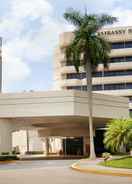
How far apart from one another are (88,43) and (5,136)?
13.0 meters

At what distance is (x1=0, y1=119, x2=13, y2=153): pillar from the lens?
47028mm

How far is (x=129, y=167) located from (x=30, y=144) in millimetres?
61788

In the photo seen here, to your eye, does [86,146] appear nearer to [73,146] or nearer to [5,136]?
[73,146]

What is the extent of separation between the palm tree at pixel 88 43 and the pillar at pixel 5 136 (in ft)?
28.9

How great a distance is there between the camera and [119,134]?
3391cm

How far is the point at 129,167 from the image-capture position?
2955 cm

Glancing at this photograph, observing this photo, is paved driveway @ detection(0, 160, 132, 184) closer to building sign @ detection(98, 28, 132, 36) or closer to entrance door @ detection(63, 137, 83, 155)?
entrance door @ detection(63, 137, 83, 155)

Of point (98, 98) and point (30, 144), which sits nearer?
point (98, 98)

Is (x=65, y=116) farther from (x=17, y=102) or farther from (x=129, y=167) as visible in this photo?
(x=129, y=167)

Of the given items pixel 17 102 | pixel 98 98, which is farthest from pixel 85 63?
pixel 17 102

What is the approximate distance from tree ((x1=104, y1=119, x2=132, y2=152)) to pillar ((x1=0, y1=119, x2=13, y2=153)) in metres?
15.3

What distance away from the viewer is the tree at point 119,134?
3356 centimetres

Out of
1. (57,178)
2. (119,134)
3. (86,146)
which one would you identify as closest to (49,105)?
(119,134)

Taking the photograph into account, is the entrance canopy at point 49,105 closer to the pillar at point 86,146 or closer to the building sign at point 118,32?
the pillar at point 86,146
